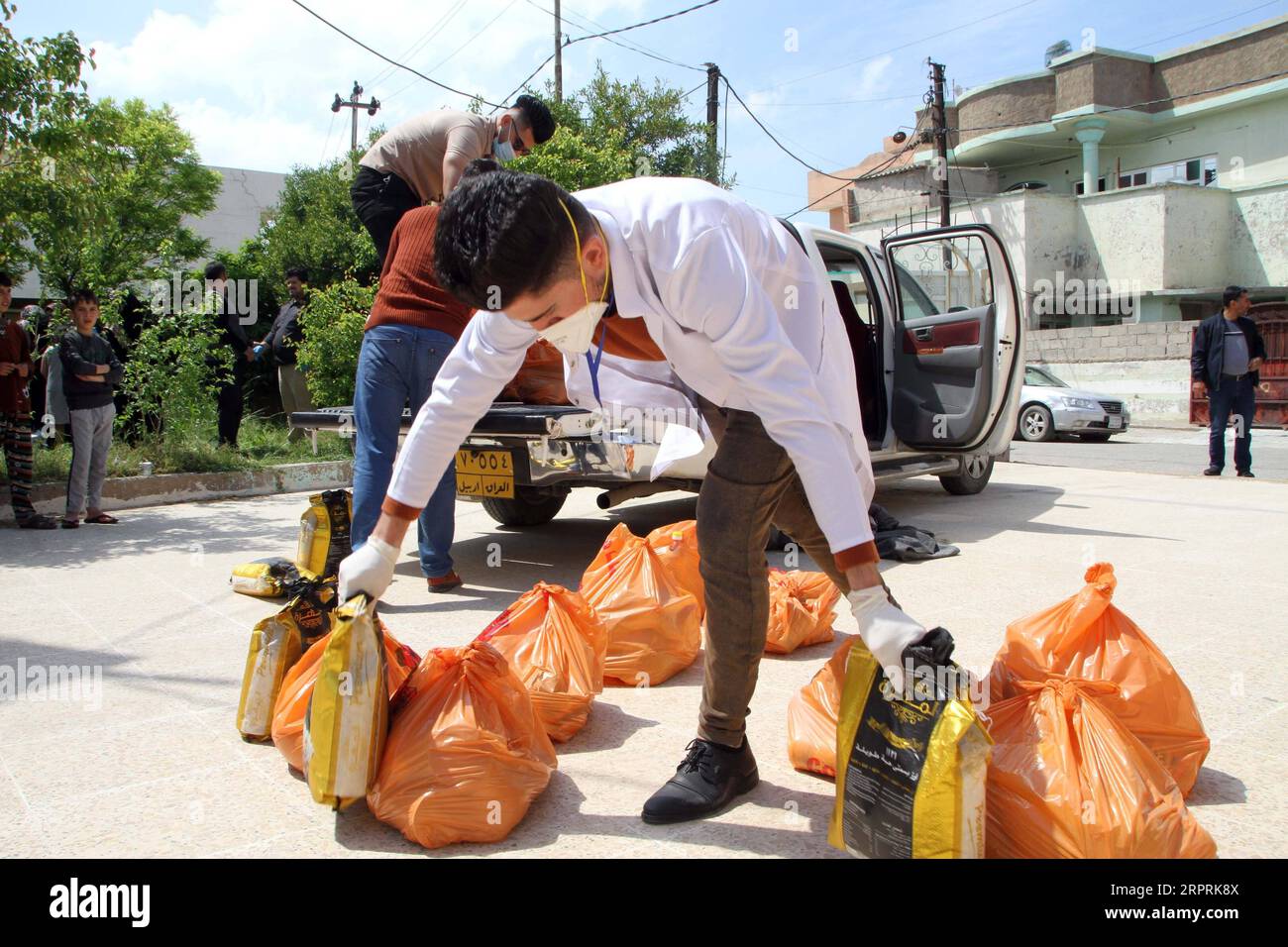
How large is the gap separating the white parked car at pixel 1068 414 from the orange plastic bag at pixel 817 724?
14300 millimetres

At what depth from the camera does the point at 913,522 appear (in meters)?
6.80

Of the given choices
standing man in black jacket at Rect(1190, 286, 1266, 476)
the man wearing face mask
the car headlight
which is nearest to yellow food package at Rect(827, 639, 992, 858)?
the man wearing face mask

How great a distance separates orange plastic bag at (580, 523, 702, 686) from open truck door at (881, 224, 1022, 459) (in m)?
3.06

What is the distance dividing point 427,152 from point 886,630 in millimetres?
3887

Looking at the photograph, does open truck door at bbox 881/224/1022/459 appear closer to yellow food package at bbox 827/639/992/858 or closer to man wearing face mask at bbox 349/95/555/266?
man wearing face mask at bbox 349/95/555/266

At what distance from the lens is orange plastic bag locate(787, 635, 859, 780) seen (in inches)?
102

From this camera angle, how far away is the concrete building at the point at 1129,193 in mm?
24156

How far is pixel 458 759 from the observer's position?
2238mm

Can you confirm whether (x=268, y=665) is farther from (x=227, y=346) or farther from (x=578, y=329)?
(x=227, y=346)

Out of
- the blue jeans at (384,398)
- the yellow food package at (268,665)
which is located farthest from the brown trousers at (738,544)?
the blue jeans at (384,398)

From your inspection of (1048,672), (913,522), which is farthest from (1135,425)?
(1048,672)

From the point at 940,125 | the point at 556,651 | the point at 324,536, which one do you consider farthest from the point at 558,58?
the point at 556,651

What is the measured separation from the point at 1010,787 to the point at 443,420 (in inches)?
60.4

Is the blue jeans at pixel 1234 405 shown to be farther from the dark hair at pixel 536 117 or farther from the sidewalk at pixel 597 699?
the dark hair at pixel 536 117
